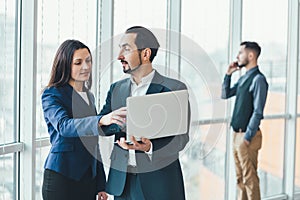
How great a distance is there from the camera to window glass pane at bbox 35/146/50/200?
139 inches

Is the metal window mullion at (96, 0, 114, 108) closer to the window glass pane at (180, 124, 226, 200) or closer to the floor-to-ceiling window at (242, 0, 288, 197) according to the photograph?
the window glass pane at (180, 124, 226, 200)

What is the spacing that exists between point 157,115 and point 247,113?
60.2 inches

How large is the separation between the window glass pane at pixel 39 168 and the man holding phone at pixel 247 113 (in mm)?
1727

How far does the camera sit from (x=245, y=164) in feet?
15.9

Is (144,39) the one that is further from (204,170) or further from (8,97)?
(204,170)

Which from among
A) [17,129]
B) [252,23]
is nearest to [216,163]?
[252,23]

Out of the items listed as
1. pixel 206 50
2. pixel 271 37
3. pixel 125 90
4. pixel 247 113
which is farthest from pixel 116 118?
pixel 271 37

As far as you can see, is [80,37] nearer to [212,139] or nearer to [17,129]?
[17,129]

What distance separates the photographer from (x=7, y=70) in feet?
11.3

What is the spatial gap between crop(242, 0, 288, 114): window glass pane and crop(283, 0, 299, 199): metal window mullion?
0.05 m

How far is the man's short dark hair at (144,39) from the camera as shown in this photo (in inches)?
140

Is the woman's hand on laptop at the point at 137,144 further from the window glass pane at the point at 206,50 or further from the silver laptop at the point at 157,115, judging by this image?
the window glass pane at the point at 206,50

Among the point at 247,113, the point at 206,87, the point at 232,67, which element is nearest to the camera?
the point at 206,87

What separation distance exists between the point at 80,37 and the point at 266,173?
8.71 feet
